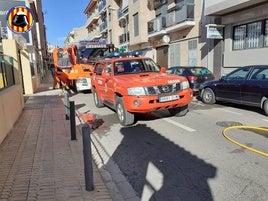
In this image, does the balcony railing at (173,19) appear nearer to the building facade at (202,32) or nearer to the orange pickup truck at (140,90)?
the building facade at (202,32)

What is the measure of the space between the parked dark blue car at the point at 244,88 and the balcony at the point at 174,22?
32.3 ft

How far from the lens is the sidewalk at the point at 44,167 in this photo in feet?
11.7

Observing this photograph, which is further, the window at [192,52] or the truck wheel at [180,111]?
the window at [192,52]

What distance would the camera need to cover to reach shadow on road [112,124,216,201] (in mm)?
3583

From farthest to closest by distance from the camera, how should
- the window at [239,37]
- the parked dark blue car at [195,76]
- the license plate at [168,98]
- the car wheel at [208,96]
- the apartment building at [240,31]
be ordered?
the window at [239,37]
the apartment building at [240,31]
the parked dark blue car at [195,76]
the car wheel at [208,96]
the license plate at [168,98]

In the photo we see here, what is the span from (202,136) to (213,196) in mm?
2636

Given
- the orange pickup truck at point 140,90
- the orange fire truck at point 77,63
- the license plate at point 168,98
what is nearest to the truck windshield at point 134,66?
the orange pickup truck at point 140,90

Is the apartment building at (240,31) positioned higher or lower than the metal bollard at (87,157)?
higher

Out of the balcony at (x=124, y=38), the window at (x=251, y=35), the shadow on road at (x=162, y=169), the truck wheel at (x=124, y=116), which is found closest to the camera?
the shadow on road at (x=162, y=169)

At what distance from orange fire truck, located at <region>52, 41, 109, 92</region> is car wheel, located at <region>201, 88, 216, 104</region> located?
6.85 m

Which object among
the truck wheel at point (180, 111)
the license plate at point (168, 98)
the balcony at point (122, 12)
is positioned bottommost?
the truck wheel at point (180, 111)

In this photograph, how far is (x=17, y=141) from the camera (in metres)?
6.02

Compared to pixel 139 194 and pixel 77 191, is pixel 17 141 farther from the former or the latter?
pixel 139 194

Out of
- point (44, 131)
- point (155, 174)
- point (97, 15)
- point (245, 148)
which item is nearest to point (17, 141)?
point (44, 131)
